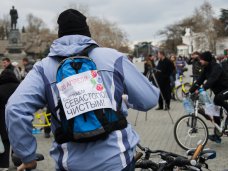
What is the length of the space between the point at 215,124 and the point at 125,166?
6.44 m

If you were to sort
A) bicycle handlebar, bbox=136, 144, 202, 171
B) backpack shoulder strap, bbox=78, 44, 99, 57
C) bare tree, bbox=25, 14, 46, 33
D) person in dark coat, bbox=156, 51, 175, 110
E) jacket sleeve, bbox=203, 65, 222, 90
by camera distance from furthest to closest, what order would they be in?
1. bare tree, bbox=25, 14, 46, 33
2. person in dark coat, bbox=156, 51, 175, 110
3. jacket sleeve, bbox=203, 65, 222, 90
4. bicycle handlebar, bbox=136, 144, 202, 171
5. backpack shoulder strap, bbox=78, 44, 99, 57

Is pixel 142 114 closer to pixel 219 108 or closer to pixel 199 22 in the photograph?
pixel 219 108

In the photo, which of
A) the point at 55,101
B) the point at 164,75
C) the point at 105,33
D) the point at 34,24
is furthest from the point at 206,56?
the point at 34,24

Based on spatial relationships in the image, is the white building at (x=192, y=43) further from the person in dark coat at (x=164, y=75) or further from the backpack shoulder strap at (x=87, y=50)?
the backpack shoulder strap at (x=87, y=50)

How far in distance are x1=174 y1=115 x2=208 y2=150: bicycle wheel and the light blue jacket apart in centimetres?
610

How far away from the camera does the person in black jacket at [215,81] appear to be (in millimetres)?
8906

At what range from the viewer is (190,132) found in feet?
29.9

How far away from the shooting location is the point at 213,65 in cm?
912

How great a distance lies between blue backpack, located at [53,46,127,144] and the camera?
282 centimetres

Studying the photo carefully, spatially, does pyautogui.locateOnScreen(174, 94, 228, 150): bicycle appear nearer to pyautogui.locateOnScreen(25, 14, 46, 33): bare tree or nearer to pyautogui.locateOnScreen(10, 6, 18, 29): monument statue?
pyautogui.locateOnScreen(10, 6, 18, 29): monument statue

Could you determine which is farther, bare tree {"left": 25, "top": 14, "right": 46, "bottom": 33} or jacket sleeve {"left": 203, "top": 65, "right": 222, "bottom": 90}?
bare tree {"left": 25, "top": 14, "right": 46, "bottom": 33}

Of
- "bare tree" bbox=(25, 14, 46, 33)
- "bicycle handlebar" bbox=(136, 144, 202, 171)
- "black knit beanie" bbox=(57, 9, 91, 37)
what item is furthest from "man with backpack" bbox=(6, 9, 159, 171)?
"bare tree" bbox=(25, 14, 46, 33)

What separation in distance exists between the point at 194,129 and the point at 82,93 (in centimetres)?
647

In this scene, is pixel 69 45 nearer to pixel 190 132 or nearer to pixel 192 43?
pixel 190 132
